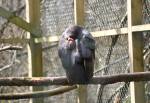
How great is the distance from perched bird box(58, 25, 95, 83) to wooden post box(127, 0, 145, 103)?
516 mm

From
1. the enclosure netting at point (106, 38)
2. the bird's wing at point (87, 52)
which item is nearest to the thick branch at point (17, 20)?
the enclosure netting at point (106, 38)

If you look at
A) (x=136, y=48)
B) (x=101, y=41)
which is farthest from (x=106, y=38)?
(x=136, y=48)

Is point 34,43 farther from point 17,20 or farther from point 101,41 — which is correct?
point 101,41

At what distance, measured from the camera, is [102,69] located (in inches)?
135

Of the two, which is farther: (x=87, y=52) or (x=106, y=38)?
(x=106, y=38)

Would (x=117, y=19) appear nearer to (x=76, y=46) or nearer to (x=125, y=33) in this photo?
(x=125, y=33)

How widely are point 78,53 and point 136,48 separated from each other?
617 millimetres

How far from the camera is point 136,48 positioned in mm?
2885

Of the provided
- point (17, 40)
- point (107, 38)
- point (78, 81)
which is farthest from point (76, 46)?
point (17, 40)

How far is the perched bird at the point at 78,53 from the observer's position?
237 centimetres

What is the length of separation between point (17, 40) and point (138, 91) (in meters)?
1.43

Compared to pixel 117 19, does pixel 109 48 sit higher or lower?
lower

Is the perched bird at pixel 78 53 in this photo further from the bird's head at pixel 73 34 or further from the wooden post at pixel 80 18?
the wooden post at pixel 80 18

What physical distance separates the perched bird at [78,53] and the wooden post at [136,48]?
52 cm
